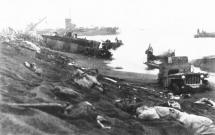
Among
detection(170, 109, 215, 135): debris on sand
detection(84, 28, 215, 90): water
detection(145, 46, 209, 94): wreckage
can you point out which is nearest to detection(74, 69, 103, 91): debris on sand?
detection(170, 109, 215, 135): debris on sand

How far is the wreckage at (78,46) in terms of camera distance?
35.5 metres

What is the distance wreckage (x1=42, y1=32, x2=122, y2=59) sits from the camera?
35.5 meters

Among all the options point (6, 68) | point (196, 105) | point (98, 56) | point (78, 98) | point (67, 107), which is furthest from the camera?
point (98, 56)

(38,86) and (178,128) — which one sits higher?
(38,86)

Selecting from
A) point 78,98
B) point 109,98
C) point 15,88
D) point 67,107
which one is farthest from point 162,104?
point 15,88

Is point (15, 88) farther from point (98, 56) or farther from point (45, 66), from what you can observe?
point (98, 56)

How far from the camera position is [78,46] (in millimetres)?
36906

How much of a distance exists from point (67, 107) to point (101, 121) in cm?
117

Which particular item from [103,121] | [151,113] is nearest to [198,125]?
[151,113]

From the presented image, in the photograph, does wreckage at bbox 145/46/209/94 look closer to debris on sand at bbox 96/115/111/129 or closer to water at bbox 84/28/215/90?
water at bbox 84/28/215/90

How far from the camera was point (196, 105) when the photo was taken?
1348 cm

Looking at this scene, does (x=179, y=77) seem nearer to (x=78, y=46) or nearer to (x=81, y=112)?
(x=81, y=112)

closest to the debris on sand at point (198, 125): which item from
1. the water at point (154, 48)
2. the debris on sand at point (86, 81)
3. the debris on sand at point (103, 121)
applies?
the debris on sand at point (103, 121)

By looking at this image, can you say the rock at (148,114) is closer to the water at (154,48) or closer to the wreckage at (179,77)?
the wreckage at (179,77)
